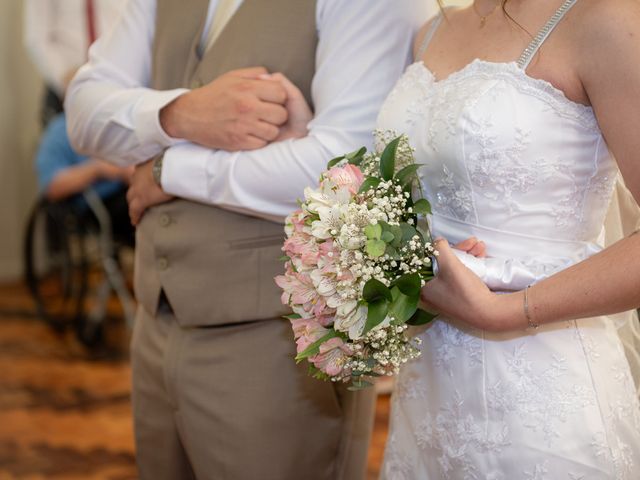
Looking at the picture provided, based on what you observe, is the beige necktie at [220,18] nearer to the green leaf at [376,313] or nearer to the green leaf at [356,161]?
the green leaf at [356,161]

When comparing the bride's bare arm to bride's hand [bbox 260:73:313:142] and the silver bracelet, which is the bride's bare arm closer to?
the silver bracelet

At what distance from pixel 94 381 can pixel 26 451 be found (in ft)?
2.99

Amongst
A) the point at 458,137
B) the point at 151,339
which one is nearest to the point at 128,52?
the point at 151,339

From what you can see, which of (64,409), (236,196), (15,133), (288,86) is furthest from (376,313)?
(15,133)

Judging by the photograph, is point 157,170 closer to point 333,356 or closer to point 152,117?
point 152,117

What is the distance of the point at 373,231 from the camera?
4.36ft

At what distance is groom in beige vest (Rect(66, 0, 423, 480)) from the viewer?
5.68 ft

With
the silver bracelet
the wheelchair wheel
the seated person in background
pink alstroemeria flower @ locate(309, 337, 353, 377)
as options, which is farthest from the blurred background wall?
the silver bracelet

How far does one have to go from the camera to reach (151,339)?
1.96m

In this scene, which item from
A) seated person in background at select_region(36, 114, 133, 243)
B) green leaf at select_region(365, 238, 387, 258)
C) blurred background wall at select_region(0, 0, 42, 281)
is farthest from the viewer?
blurred background wall at select_region(0, 0, 42, 281)

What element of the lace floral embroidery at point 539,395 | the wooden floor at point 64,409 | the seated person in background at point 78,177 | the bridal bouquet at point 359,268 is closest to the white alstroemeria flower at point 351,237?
the bridal bouquet at point 359,268

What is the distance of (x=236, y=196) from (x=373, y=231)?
47 cm

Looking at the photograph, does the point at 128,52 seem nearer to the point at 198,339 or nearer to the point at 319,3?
the point at 319,3

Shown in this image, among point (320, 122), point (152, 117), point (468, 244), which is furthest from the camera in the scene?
point (152, 117)
